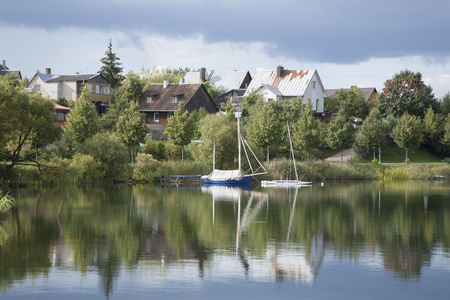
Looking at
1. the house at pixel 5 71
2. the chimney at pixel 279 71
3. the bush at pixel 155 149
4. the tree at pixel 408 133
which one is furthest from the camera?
the house at pixel 5 71

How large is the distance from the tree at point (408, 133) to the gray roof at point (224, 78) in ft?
139

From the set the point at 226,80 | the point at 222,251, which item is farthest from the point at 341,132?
the point at 222,251

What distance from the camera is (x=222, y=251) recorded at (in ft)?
68.2

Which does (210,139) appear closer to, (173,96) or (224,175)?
(224,175)

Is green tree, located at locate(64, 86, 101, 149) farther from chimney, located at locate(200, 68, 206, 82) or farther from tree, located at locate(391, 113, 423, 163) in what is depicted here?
chimney, located at locate(200, 68, 206, 82)

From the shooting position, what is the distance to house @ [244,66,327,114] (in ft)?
309

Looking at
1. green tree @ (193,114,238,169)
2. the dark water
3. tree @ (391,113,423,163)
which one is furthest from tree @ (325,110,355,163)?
the dark water

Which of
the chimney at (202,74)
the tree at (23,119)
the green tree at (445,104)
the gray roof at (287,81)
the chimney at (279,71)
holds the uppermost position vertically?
the chimney at (202,74)

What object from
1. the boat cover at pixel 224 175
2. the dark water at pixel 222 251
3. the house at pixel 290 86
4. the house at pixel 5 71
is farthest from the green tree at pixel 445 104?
the house at pixel 5 71

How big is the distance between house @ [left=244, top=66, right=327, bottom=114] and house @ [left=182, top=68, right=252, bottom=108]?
7.78 meters

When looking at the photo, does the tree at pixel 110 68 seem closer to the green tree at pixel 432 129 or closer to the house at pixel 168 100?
the house at pixel 168 100

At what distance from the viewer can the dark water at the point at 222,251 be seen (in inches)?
614

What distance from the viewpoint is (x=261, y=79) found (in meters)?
101

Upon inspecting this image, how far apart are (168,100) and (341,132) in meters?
33.8
